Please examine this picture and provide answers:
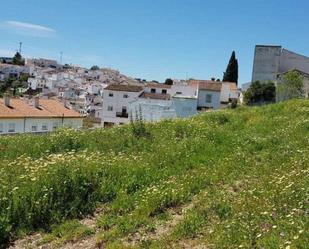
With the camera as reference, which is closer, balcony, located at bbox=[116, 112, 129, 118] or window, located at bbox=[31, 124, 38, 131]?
window, located at bbox=[31, 124, 38, 131]

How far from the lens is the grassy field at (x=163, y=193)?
7.11 metres

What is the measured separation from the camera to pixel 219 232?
6992 mm

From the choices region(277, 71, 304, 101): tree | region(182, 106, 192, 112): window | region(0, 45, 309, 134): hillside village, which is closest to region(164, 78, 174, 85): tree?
region(0, 45, 309, 134): hillside village

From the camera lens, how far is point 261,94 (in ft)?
191

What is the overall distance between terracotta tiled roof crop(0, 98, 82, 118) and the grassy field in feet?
142

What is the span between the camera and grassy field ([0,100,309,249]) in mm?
7105

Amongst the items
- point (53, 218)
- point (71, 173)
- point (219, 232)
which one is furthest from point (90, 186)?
point (219, 232)

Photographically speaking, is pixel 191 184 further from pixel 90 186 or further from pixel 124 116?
pixel 124 116

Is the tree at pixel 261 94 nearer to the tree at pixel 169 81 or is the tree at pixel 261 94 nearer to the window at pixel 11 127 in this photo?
the window at pixel 11 127

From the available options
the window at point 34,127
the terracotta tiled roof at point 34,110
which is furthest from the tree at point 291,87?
the window at point 34,127

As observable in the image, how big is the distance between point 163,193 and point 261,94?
2001 inches

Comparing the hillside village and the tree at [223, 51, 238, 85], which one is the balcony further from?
the tree at [223, 51, 238, 85]

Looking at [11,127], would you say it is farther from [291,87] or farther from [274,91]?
[291,87]

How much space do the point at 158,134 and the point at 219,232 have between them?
9217mm
